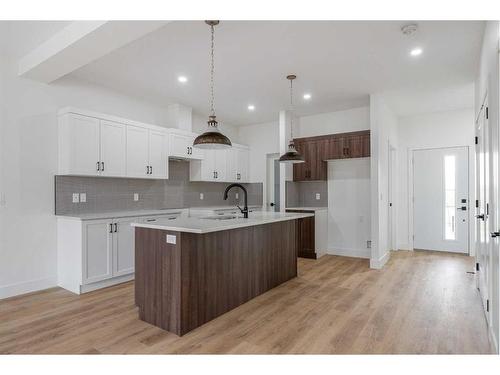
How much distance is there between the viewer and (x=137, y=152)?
4621 millimetres

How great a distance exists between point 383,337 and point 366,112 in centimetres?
420

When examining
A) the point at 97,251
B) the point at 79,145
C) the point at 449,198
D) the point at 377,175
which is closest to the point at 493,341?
the point at 377,175

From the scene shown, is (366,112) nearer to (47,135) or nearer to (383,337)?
(383,337)

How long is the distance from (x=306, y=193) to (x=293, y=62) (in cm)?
319

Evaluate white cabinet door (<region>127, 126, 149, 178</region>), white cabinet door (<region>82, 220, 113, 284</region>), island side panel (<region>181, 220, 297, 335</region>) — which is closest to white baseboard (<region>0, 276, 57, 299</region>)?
white cabinet door (<region>82, 220, 113, 284</region>)

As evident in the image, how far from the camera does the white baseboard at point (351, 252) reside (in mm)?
5621

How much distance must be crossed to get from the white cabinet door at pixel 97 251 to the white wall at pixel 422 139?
17.8ft

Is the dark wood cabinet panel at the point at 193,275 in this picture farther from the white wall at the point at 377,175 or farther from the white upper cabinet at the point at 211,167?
the white upper cabinet at the point at 211,167

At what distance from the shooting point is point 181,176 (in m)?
5.79

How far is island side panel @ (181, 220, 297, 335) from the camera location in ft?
8.80

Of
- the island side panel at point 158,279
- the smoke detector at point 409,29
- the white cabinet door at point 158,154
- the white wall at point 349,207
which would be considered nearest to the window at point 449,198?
the white wall at point 349,207
